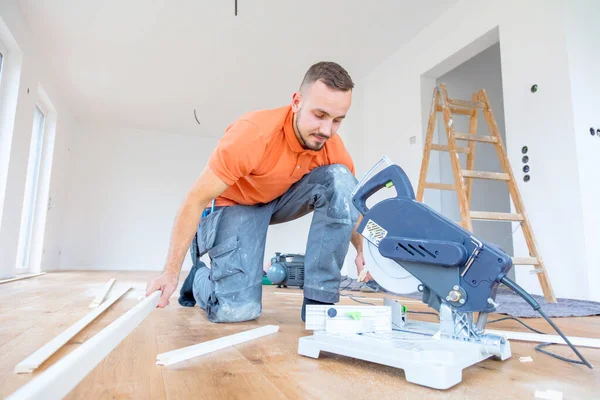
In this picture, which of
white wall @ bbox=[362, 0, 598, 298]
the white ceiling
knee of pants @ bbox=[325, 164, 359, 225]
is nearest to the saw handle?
knee of pants @ bbox=[325, 164, 359, 225]

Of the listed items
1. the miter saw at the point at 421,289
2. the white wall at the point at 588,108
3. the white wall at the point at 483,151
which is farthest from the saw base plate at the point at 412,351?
the white wall at the point at 483,151

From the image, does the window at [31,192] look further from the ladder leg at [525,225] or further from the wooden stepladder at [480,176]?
the ladder leg at [525,225]

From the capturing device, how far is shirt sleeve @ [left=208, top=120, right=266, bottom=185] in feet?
A: 3.88

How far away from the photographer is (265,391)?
0.67 m

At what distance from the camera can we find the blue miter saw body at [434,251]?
2.81ft

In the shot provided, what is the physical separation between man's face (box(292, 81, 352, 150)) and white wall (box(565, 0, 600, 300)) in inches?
75.5

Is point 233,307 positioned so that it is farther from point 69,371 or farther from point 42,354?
point 69,371

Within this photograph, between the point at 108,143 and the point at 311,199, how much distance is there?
6.32 metres

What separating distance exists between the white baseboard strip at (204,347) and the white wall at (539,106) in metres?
2.14

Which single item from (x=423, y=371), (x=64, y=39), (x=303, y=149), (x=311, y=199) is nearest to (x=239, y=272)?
(x=311, y=199)

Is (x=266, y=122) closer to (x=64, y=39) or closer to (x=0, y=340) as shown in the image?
(x=0, y=340)

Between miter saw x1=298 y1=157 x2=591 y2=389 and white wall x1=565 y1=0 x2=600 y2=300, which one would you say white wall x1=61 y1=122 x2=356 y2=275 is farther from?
miter saw x1=298 y1=157 x2=591 y2=389

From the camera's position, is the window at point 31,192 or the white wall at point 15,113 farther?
the window at point 31,192

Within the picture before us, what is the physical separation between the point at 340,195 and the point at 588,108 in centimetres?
210
